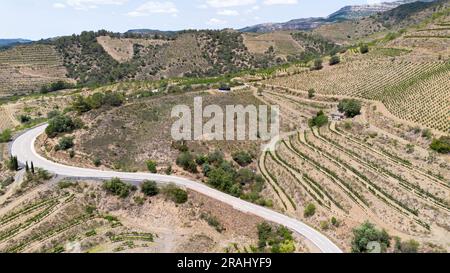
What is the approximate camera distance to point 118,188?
57000 millimetres

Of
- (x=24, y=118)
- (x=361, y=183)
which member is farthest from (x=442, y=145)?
(x=24, y=118)

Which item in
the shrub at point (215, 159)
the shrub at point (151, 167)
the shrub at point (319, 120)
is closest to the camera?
the shrub at point (151, 167)

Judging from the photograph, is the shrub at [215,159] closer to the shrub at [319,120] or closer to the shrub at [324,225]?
the shrub at [319,120]

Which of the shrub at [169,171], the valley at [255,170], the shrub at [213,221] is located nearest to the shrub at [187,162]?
the valley at [255,170]

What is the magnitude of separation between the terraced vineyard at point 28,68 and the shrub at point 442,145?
480 feet

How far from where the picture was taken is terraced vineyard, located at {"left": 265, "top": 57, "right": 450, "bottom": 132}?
68.5m

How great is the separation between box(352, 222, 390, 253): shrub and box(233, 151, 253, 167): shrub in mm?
27975

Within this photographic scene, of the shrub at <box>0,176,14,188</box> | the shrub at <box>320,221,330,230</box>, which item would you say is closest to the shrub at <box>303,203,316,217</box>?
the shrub at <box>320,221,330,230</box>

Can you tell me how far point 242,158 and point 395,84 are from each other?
41.8m

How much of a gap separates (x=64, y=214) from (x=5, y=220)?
7.21m

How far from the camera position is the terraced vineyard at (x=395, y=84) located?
68.5 metres

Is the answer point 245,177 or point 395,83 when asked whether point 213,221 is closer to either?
point 245,177

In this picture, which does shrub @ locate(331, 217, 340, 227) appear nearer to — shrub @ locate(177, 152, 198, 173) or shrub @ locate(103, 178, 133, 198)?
shrub @ locate(177, 152, 198, 173)
